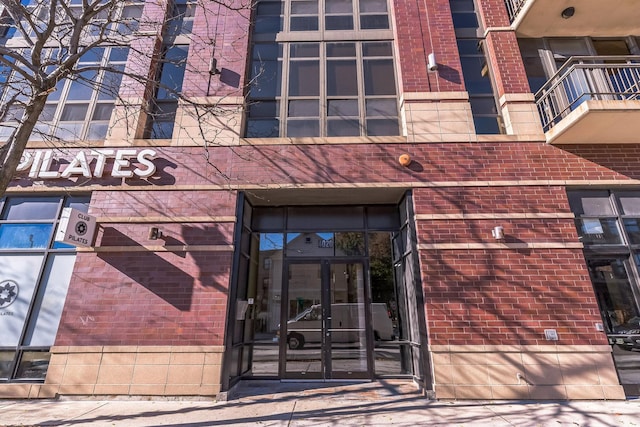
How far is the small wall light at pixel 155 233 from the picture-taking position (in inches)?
239

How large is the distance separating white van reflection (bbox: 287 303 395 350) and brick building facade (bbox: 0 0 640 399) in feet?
0.15

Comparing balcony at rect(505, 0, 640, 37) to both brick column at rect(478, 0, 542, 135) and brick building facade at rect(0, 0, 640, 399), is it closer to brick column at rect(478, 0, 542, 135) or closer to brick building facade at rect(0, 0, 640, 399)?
brick building facade at rect(0, 0, 640, 399)

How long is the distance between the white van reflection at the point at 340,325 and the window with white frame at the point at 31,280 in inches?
181

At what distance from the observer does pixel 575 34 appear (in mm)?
8094

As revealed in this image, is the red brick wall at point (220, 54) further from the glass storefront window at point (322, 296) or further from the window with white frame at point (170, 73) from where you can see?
the glass storefront window at point (322, 296)

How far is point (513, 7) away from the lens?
830 centimetres

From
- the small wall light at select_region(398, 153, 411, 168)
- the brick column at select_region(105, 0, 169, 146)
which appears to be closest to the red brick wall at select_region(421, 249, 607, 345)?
the small wall light at select_region(398, 153, 411, 168)

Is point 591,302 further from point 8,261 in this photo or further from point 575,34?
point 8,261

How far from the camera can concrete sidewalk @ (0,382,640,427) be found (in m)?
4.50

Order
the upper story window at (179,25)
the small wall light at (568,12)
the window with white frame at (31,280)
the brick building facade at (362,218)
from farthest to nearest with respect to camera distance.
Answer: the upper story window at (179,25) < the small wall light at (568,12) < the window with white frame at (31,280) < the brick building facade at (362,218)

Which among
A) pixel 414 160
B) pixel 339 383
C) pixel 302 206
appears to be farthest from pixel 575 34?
pixel 339 383

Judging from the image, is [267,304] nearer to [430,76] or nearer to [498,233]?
[498,233]

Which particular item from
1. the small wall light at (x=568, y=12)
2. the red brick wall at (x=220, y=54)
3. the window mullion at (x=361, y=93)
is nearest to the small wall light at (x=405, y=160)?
the window mullion at (x=361, y=93)

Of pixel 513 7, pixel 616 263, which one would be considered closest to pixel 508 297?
pixel 616 263
